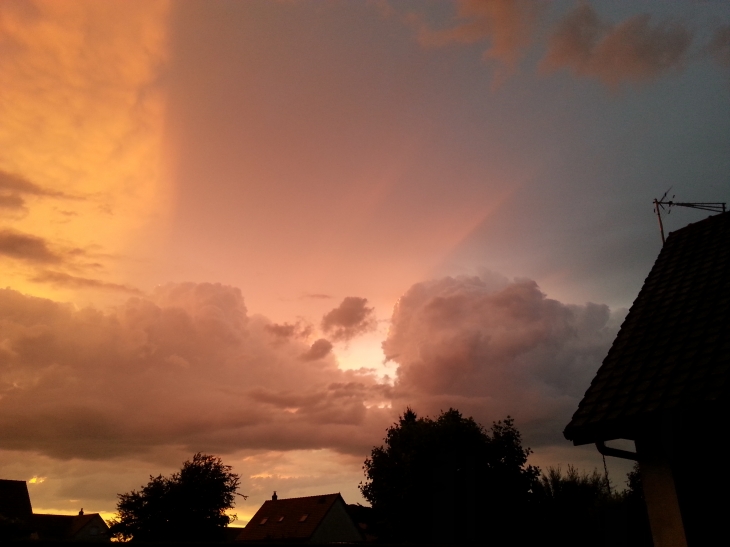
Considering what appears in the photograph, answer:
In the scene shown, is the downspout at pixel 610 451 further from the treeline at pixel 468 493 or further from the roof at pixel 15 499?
the roof at pixel 15 499

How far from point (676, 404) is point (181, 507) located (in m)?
40.5

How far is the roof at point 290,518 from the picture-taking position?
5147 cm

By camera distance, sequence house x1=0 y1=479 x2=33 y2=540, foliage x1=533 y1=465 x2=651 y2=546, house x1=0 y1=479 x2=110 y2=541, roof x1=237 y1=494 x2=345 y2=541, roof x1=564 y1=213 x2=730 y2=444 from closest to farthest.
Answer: roof x1=564 y1=213 x2=730 y2=444, foliage x1=533 y1=465 x2=651 y2=546, house x1=0 y1=479 x2=33 y2=540, house x1=0 y1=479 x2=110 y2=541, roof x1=237 y1=494 x2=345 y2=541

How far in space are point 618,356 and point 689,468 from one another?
2.54m

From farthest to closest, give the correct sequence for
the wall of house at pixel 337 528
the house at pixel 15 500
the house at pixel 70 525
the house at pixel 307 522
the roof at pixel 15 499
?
1. the house at pixel 70 525
2. the house at pixel 307 522
3. the wall of house at pixel 337 528
4. the roof at pixel 15 499
5. the house at pixel 15 500

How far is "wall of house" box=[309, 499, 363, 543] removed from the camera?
50.3 m

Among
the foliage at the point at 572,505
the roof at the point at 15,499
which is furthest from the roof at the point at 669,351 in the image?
the roof at the point at 15,499

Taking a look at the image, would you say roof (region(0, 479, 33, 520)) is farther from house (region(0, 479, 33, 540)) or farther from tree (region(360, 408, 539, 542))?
tree (region(360, 408, 539, 542))

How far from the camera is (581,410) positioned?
9531 mm

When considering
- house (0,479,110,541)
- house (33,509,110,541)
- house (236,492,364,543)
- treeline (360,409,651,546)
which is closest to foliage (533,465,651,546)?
treeline (360,409,651,546)

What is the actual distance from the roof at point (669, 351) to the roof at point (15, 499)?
191ft

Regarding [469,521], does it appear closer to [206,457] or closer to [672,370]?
[206,457]

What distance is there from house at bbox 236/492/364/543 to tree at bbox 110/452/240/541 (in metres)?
11.3

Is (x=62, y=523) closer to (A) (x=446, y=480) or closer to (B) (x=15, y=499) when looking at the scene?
(B) (x=15, y=499)
